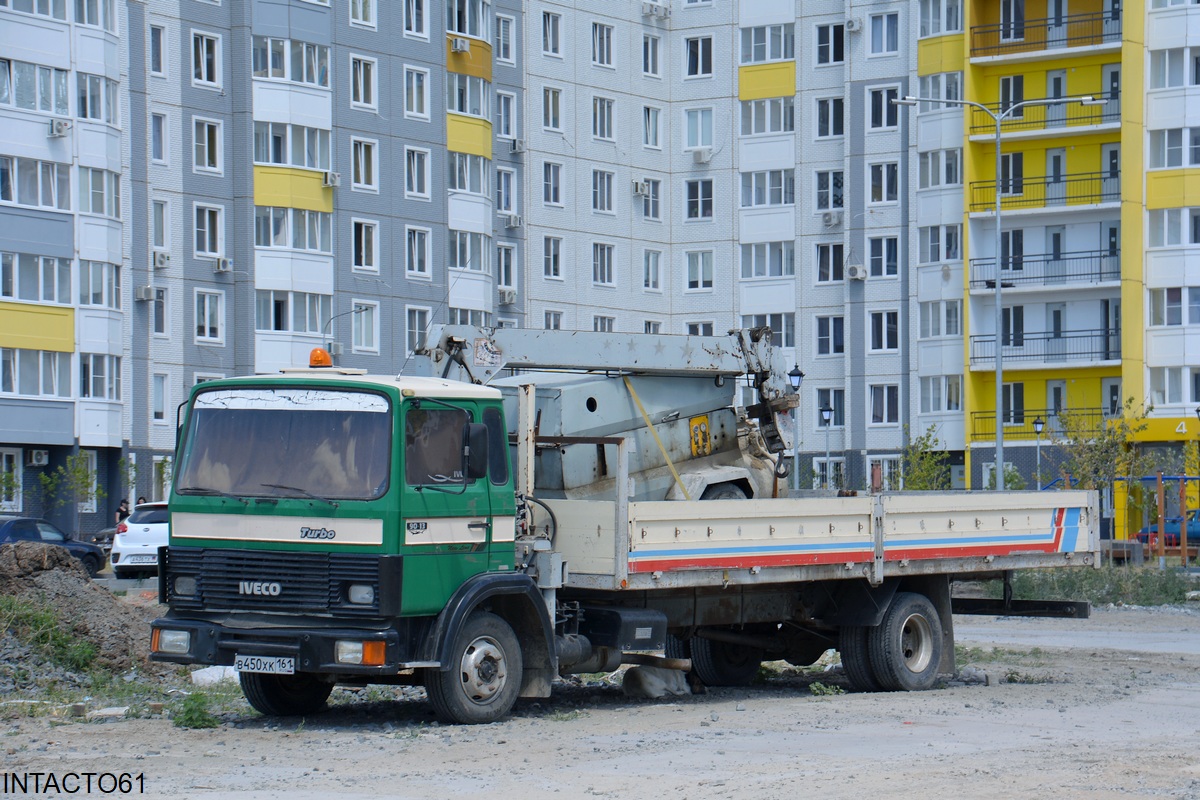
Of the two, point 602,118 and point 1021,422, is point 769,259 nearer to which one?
point 602,118

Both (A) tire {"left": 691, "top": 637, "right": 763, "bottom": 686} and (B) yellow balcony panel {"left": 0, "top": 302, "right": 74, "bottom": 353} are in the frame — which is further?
(B) yellow balcony panel {"left": 0, "top": 302, "right": 74, "bottom": 353}

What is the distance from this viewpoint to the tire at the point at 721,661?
17.8 m

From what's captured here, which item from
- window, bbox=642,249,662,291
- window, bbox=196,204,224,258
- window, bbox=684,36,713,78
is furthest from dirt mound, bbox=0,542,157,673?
window, bbox=684,36,713,78

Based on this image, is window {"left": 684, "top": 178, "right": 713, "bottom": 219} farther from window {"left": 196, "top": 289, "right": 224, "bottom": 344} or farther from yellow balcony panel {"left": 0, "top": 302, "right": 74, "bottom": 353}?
yellow balcony panel {"left": 0, "top": 302, "right": 74, "bottom": 353}

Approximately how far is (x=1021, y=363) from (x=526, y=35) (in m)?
21.3

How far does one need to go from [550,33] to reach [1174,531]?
2912cm

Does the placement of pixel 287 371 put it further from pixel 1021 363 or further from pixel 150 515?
pixel 1021 363

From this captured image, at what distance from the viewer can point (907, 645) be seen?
1753 centimetres

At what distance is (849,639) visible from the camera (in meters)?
17.1

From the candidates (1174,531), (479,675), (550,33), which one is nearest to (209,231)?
(550,33)

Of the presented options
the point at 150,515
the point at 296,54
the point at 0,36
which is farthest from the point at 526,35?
the point at 150,515

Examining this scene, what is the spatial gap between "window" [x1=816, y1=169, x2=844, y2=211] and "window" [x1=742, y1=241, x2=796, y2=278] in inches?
74.3

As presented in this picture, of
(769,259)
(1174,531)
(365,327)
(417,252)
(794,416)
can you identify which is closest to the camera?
(794,416)

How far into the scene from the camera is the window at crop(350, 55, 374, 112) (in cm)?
5981
